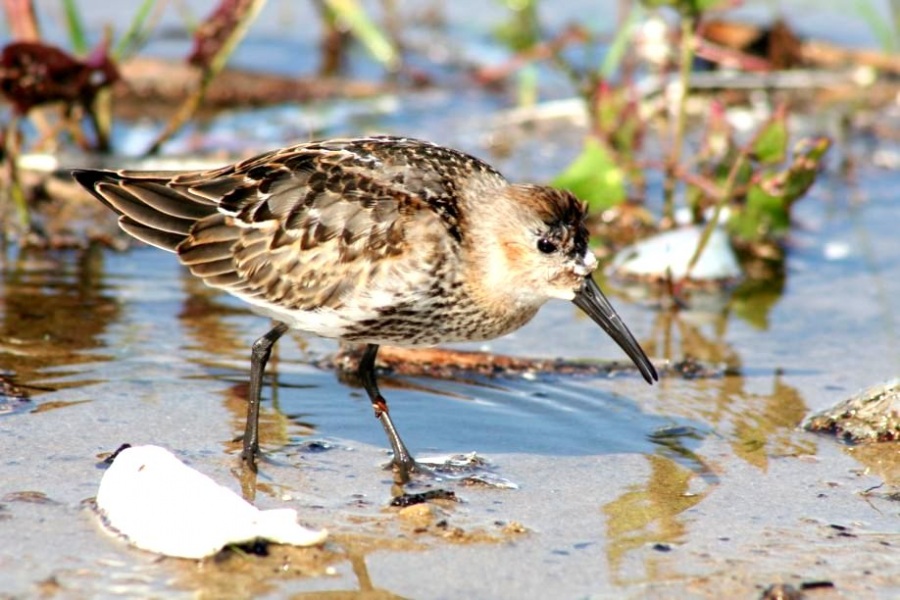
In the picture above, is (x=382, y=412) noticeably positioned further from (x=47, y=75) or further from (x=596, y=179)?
(x=47, y=75)

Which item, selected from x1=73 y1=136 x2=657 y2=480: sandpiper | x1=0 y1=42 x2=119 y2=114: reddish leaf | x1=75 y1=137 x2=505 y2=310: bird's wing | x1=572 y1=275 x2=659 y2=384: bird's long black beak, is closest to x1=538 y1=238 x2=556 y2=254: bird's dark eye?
x1=73 y1=136 x2=657 y2=480: sandpiper

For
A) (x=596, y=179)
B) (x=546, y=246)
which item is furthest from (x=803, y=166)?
(x=546, y=246)

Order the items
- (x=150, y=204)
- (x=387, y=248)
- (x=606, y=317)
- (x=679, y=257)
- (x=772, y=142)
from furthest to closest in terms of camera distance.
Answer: (x=679, y=257), (x=772, y=142), (x=150, y=204), (x=606, y=317), (x=387, y=248)

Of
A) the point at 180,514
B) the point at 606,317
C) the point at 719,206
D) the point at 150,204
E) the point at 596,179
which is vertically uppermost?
the point at 596,179

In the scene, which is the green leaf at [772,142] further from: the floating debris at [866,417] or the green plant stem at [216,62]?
the green plant stem at [216,62]

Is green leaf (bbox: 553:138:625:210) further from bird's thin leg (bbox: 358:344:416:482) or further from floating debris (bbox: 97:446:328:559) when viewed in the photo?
floating debris (bbox: 97:446:328:559)

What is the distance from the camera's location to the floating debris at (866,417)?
585cm

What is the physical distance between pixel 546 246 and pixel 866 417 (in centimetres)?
159

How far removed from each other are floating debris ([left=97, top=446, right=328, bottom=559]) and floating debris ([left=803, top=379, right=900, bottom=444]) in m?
2.55

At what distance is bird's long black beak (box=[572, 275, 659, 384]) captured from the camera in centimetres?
576

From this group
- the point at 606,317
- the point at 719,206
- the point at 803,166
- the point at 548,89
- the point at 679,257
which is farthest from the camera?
the point at 548,89

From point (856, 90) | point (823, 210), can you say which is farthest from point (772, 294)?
point (856, 90)

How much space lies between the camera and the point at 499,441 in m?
5.82

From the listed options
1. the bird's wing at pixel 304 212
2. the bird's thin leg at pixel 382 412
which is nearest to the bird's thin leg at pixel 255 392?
the bird's wing at pixel 304 212
